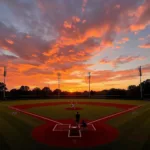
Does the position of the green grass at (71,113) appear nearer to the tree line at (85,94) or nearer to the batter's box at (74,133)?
the batter's box at (74,133)

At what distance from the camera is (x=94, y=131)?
60.7 feet

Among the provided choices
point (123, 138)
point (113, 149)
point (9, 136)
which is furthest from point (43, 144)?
point (123, 138)

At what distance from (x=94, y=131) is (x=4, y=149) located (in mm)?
9114

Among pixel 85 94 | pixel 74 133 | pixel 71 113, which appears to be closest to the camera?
pixel 74 133

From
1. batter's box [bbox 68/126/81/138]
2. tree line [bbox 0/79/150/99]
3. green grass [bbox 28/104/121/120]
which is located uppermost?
tree line [bbox 0/79/150/99]

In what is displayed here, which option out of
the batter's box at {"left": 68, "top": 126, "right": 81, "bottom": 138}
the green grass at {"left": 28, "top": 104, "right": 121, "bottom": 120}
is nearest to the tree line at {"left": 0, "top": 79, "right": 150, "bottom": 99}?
the green grass at {"left": 28, "top": 104, "right": 121, "bottom": 120}

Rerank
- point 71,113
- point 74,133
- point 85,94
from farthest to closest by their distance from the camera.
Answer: point 85,94, point 71,113, point 74,133

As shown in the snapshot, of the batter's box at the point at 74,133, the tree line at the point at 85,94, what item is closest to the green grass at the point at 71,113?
the batter's box at the point at 74,133

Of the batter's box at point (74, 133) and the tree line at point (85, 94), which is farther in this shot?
the tree line at point (85, 94)

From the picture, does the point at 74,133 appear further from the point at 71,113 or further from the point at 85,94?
the point at 85,94

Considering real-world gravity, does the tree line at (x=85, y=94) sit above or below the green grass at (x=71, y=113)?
above

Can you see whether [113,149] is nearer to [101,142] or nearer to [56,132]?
[101,142]

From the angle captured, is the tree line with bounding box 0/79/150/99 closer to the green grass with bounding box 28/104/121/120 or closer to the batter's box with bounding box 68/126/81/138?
the green grass with bounding box 28/104/121/120

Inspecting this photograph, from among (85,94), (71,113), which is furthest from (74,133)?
(85,94)
